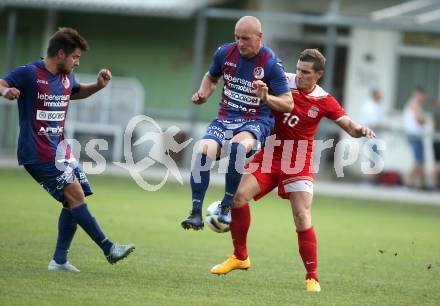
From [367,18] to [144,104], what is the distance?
606 cm

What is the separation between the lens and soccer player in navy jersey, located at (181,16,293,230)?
30.3 ft

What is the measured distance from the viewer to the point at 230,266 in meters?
9.63

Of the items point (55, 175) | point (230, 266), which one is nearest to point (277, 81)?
point (230, 266)

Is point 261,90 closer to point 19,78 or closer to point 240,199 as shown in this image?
point 240,199

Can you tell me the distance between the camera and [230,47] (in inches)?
380

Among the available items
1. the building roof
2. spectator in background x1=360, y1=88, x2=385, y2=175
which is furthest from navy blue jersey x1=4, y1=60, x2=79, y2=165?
spectator in background x1=360, y1=88, x2=385, y2=175

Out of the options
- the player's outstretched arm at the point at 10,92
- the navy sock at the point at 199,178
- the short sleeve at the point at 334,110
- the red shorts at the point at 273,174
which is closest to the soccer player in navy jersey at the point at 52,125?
the player's outstretched arm at the point at 10,92

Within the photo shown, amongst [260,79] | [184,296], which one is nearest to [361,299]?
[184,296]

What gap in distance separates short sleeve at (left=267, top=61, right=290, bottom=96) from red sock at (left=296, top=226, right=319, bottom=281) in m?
1.32

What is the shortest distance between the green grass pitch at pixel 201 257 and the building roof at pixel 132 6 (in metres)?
6.11

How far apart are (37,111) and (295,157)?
2.46m

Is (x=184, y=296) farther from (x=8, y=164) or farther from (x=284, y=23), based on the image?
(x=284, y=23)

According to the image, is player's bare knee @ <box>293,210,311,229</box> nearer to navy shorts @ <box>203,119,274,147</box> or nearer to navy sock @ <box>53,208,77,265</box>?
navy shorts @ <box>203,119,274,147</box>

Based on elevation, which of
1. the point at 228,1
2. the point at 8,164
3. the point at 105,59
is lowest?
the point at 8,164
